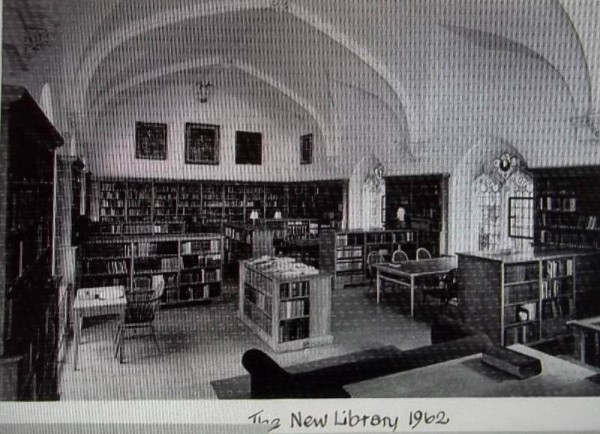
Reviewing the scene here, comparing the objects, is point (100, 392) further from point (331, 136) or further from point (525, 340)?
point (331, 136)

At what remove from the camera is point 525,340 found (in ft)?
15.4

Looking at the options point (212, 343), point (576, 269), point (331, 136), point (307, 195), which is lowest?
point (212, 343)

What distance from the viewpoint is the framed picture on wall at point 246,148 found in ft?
35.8

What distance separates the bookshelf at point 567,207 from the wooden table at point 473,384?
354cm

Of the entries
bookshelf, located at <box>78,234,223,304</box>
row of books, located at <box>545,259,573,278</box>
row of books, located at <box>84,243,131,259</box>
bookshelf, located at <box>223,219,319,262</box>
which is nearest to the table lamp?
bookshelf, located at <box>223,219,319,262</box>

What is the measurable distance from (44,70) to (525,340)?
5381mm

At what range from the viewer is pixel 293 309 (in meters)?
4.54

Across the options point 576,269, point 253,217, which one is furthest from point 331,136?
point 576,269

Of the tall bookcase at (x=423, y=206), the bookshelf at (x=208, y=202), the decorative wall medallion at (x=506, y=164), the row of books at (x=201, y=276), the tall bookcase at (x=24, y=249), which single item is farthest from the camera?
→ the bookshelf at (x=208, y=202)

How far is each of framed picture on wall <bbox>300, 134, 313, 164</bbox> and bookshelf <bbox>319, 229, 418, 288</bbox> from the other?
13.6ft

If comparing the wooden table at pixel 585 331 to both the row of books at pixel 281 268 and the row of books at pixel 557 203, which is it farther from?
the row of books at pixel 557 203

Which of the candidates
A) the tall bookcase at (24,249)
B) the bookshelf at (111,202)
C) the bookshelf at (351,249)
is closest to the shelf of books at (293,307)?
the tall bookcase at (24,249)

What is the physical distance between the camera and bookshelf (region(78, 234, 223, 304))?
5543 mm

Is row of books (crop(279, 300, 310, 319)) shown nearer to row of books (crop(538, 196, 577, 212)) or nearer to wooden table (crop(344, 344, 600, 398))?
wooden table (crop(344, 344, 600, 398))
